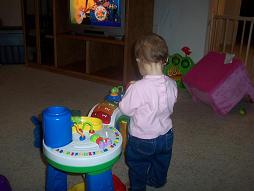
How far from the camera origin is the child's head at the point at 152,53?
1.23 m

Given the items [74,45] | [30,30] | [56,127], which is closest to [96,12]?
[74,45]

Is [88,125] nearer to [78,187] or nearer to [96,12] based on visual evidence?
[78,187]

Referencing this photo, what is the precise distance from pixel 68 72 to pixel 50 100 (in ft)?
2.53

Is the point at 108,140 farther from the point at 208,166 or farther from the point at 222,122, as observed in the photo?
the point at 222,122

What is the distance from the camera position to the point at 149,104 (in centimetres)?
127

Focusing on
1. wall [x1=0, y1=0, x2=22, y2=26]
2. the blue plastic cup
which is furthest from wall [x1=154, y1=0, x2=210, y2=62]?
the blue plastic cup

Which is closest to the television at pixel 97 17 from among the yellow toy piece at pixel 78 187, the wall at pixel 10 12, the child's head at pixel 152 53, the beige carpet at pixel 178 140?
the beige carpet at pixel 178 140

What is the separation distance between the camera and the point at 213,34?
3086 mm

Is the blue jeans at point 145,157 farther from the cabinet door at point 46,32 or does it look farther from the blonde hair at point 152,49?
the cabinet door at point 46,32

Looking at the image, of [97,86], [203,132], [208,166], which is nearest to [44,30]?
[97,86]

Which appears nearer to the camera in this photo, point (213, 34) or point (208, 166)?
point (208, 166)

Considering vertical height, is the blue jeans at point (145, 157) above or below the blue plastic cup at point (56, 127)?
below

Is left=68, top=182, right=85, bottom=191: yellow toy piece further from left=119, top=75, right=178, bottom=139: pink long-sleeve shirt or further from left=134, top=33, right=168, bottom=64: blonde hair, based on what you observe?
left=134, top=33, right=168, bottom=64: blonde hair

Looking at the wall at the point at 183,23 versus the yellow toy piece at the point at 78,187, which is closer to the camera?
the yellow toy piece at the point at 78,187
